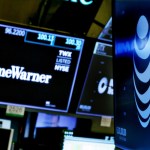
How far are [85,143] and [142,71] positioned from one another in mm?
1097

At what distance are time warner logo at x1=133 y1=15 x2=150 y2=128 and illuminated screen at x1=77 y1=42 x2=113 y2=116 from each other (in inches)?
36.7

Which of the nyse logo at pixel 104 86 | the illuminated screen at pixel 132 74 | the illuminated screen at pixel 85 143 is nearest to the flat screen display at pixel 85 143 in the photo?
the illuminated screen at pixel 85 143

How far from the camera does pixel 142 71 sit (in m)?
1.29

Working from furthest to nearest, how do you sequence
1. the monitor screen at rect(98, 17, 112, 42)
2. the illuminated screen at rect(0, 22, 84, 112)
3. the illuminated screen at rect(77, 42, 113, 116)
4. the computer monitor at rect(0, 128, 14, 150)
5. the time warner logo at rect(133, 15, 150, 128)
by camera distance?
the monitor screen at rect(98, 17, 112, 42) → the illuminated screen at rect(77, 42, 113, 116) → the illuminated screen at rect(0, 22, 84, 112) → the computer monitor at rect(0, 128, 14, 150) → the time warner logo at rect(133, 15, 150, 128)

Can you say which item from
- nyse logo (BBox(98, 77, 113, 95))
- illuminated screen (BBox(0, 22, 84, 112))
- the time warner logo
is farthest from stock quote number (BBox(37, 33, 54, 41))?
the time warner logo

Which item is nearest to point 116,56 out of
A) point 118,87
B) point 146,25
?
point 118,87

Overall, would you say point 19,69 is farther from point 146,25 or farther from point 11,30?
point 146,25

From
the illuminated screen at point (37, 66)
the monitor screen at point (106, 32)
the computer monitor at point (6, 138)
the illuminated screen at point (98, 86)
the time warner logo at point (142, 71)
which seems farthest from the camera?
the monitor screen at point (106, 32)

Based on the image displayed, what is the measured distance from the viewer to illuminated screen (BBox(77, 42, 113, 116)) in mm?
2303

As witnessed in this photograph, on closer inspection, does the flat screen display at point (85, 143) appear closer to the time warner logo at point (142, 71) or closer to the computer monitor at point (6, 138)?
the computer monitor at point (6, 138)

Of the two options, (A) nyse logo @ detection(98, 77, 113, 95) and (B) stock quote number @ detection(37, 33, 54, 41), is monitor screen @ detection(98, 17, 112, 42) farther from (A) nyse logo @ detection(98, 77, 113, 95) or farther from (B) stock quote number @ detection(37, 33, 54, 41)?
(B) stock quote number @ detection(37, 33, 54, 41)

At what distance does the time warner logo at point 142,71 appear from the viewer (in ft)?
4.06

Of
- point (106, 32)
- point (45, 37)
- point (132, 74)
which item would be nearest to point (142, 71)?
point (132, 74)

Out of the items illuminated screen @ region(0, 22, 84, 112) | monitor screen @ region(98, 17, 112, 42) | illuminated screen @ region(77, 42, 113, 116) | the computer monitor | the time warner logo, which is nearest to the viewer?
the time warner logo
